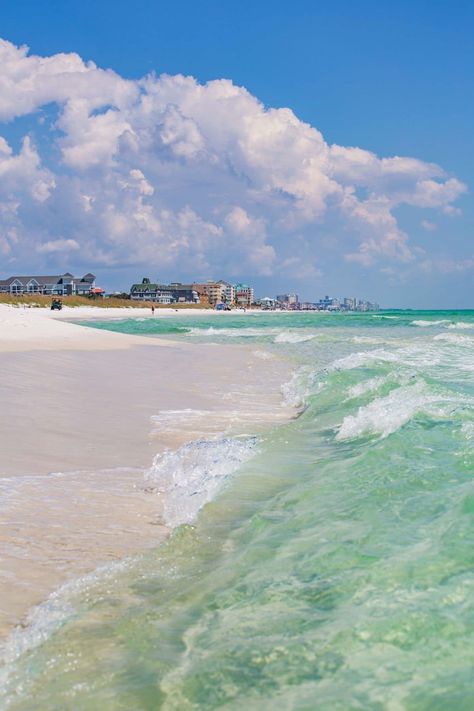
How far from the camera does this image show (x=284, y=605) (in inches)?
166

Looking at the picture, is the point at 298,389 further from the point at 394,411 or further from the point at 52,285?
the point at 52,285

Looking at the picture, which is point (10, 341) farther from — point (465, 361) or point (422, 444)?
point (422, 444)

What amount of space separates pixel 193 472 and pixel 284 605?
3.91 meters

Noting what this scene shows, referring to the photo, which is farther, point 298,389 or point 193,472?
point 298,389

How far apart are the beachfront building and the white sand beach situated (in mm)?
156011

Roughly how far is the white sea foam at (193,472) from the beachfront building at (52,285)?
168 metres

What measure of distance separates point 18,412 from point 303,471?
545cm

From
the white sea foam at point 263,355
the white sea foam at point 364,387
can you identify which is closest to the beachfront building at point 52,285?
the white sea foam at point 263,355

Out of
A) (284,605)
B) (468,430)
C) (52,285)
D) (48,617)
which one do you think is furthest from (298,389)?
(52,285)

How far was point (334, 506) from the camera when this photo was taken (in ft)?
20.6

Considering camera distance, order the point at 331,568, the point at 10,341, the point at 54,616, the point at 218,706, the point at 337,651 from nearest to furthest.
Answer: the point at 218,706
the point at 337,651
the point at 54,616
the point at 331,568
the point at 10,341

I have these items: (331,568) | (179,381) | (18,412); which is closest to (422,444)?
(331,568)

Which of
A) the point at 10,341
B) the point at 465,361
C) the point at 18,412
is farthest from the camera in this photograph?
the point at 10,341

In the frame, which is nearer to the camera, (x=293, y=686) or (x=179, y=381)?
(x=293, y=686)
